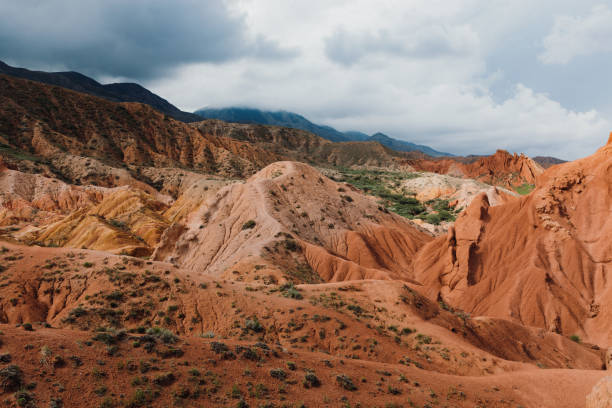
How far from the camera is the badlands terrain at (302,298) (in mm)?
10328

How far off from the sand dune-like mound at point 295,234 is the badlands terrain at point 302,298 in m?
0.22

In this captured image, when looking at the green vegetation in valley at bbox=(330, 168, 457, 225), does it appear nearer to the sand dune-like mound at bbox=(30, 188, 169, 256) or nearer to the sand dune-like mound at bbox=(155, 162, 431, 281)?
the sand dune-like mound at bbox=(155, 162, 431, 281)

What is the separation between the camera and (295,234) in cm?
3641

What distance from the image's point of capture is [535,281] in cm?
3044

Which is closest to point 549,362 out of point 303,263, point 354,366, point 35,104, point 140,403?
point 354,366

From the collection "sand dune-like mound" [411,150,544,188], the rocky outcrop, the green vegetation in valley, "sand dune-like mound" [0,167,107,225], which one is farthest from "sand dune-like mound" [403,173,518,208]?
"sand dune-like mound" [0,167,107,225]

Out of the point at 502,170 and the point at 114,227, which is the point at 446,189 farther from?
the point at 114,227

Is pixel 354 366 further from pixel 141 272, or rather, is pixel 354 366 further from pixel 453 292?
pixel 453 292

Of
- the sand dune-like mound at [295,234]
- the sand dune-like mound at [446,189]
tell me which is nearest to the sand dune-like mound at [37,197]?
the sand dune-like mound at [295,234]

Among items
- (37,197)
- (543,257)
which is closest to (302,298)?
(543,257)

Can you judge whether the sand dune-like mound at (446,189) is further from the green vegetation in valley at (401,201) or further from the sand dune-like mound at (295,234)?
the sand dune-like mound at (295,234)

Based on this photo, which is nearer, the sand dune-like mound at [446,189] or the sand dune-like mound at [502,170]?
the sand dune-like mound at [446,189]

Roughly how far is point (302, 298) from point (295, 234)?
15.2 meters

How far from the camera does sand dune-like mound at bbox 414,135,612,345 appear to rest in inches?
1153
